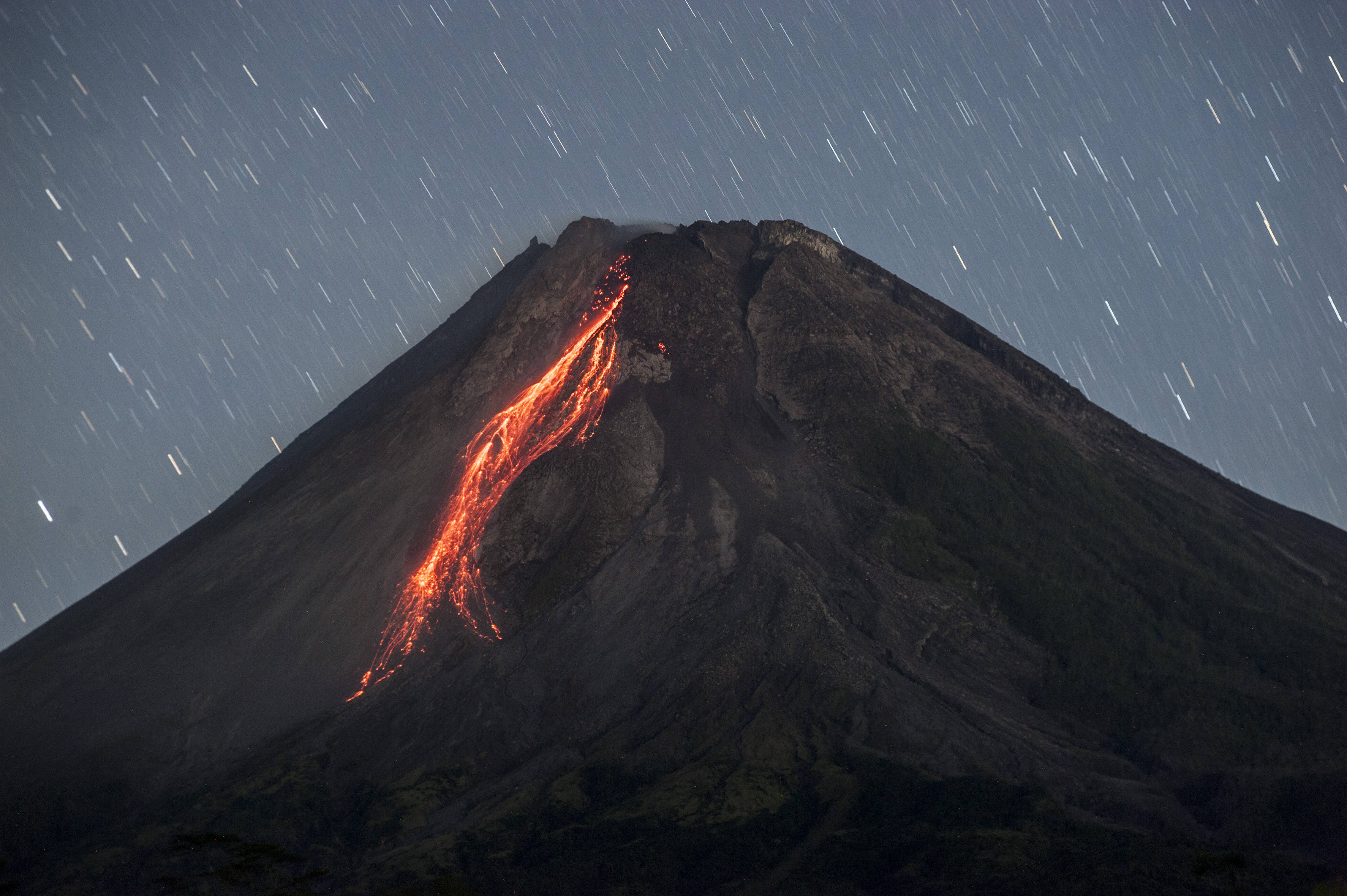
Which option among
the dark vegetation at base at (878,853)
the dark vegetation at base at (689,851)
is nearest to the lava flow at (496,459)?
the dark vegetation at base at (689,851)

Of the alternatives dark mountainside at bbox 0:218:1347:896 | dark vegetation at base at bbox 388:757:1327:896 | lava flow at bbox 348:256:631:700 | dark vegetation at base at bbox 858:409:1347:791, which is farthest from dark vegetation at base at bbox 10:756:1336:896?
lava flow at bbox 348:256:631:700

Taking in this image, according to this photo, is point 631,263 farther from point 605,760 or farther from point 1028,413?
point 605,760

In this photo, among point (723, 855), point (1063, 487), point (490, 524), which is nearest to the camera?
point (723, 855)

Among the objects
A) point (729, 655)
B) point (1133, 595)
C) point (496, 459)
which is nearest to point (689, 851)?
point (729, 655)

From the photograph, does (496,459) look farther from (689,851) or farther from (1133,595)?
(1133,595)

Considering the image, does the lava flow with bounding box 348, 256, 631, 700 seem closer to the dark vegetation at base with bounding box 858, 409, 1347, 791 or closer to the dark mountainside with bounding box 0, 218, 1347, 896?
the dark mountainside with bounding box 0, 218, 1347, 896

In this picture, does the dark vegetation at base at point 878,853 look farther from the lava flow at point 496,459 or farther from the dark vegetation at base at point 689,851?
the lava flow at point 496,459

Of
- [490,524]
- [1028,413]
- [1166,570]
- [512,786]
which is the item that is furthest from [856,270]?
[512,786]
